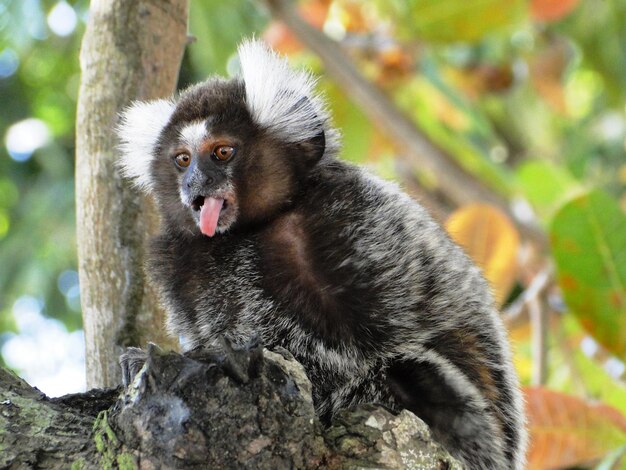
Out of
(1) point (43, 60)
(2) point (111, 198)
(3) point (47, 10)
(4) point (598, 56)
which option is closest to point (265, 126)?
(2) point (111, 198)

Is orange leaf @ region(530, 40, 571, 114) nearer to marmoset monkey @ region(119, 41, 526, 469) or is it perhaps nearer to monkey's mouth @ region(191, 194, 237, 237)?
marmoset monkey @ region(119, 41, 526, 469)

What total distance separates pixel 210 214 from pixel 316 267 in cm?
43

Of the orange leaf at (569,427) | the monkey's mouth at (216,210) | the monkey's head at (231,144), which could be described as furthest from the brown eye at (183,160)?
the orange leaf at (569,427)

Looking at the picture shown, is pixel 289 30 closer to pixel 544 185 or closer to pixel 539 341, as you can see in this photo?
pixel 544 185

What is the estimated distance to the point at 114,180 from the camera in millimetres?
3248

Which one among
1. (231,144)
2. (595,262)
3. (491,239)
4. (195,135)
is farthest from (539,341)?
(195,135)

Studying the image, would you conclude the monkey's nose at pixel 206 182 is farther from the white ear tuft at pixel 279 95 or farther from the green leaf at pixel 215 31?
the green leaf at pixel 215 31

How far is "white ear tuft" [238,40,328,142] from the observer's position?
313 centimetres

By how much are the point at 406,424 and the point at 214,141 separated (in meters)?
1.40

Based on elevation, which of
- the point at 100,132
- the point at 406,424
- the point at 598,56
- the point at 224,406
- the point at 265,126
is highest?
the point at 598,56

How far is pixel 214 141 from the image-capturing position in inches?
118

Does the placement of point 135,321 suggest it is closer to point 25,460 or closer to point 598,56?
point 25,460

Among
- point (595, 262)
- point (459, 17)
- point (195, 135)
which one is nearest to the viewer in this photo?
point (195, 135)

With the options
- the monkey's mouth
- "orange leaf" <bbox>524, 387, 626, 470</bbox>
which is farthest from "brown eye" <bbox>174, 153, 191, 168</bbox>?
"orange leaf" <bbox>524, 387, 626, 470</bbox>
